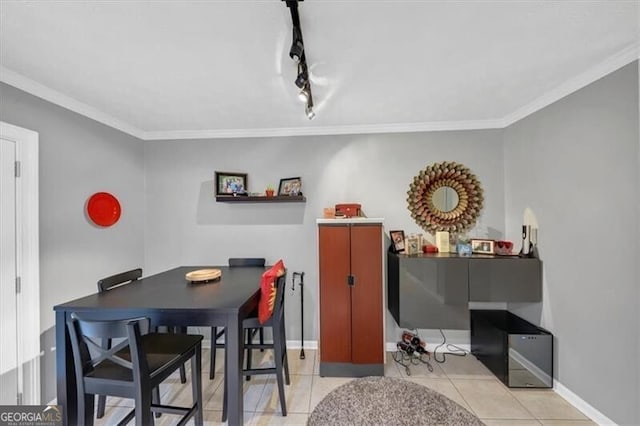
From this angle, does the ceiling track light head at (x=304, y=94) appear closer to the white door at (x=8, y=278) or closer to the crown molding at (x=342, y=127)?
the crown molding at (x=342, y=127)

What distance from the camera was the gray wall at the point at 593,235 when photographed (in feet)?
5.38

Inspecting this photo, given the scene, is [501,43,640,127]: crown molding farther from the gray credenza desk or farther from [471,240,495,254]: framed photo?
the gray credenza desk

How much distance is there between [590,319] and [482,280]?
2.33 feet

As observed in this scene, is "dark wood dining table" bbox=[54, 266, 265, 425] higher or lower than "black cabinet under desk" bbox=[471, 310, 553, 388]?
higher

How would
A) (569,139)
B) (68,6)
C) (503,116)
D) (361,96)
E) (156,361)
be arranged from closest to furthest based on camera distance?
(68,6) < (156,361) < (569,139) < (361,96) < (503,116)

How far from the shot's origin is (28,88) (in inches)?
75.0

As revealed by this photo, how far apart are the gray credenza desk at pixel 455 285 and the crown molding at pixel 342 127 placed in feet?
4.74

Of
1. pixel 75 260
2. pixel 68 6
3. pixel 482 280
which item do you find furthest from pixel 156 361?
pixel 482 280

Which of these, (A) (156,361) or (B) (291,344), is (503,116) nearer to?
(B) (291,344)

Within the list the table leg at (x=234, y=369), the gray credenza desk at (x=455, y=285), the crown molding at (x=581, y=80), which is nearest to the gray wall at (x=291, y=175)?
the crown molding at (x=581, y=80)

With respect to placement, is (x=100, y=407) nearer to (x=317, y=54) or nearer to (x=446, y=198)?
(x=317, y=54)

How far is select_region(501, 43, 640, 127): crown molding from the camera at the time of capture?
1617 millimetres

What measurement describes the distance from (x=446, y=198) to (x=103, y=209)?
11.8ft

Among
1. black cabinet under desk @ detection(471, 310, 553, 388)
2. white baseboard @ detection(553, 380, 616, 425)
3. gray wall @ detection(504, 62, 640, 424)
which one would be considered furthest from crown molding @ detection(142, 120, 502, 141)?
white baseboard @ detection(553, 380, 616, 425)
